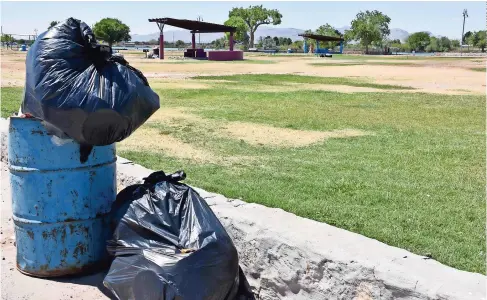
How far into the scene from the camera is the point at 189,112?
39.1 ft

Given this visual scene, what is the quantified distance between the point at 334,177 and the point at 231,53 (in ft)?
145

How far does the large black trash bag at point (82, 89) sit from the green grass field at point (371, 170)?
1600 millimetres

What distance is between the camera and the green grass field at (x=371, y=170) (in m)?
4.00

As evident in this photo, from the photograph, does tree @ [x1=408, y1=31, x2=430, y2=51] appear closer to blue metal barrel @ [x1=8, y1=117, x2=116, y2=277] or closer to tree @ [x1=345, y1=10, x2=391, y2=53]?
tree @ [x1=345, y1=10, x2=391, y2=53]

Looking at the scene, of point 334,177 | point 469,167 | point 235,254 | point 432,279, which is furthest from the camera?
point 469,167

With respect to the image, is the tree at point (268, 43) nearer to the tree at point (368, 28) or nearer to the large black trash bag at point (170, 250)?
the tree at point (368, 28)

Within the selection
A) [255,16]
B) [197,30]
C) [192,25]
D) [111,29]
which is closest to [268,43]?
[255,16]

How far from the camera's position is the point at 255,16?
103375 mm

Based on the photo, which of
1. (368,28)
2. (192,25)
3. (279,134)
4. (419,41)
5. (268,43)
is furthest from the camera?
(268,43)

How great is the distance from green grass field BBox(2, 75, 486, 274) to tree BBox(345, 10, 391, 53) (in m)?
77.9

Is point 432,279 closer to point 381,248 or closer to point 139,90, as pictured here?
point 381,248

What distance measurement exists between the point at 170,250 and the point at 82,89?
1.10 metres

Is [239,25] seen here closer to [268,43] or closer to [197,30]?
[268,43]

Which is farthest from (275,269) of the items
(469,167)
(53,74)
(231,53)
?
(231,53)
